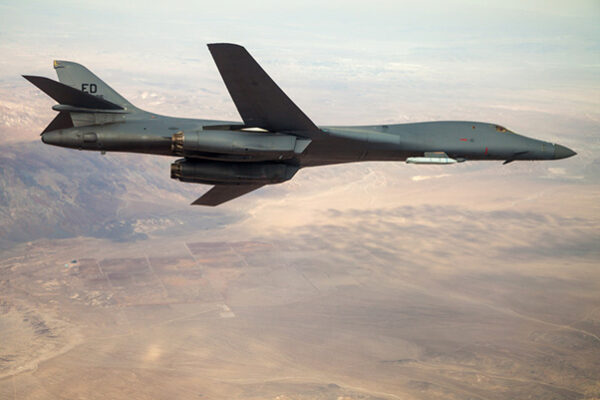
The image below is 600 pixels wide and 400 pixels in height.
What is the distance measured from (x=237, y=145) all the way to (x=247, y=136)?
56cm

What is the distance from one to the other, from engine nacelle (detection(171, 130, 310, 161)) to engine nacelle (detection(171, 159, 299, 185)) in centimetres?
111

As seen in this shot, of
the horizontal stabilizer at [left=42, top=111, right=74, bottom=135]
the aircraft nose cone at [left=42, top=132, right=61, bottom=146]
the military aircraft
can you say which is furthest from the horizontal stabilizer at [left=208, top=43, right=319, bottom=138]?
the aircraft nose cone at [left=42, top=132, right=61, bottom=146]

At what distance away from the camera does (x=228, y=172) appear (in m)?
25.0

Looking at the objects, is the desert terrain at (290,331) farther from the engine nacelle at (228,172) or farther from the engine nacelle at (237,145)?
the engine nacelle at (237,145)

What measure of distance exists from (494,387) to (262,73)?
421 feet

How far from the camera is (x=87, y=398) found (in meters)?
122

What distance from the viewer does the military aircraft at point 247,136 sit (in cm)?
2239

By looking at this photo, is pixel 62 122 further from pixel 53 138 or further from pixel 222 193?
pixel 222 193

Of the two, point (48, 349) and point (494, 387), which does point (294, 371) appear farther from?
point (48, 349)

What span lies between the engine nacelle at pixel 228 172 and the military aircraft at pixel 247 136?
0.04m

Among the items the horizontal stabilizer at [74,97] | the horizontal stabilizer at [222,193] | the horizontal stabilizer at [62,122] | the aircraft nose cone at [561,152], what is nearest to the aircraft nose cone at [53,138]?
the horizontal stabilizer at [62,122]

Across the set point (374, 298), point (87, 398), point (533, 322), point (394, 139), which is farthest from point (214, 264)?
point (394, 139)

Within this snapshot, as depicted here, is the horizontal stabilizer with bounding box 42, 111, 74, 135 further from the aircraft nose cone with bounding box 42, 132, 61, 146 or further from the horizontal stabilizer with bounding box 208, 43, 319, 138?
the horizontal stabilizer with bounding box 208, 43, 319, 138

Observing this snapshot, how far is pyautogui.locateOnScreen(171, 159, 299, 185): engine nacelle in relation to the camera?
80.9 ft
